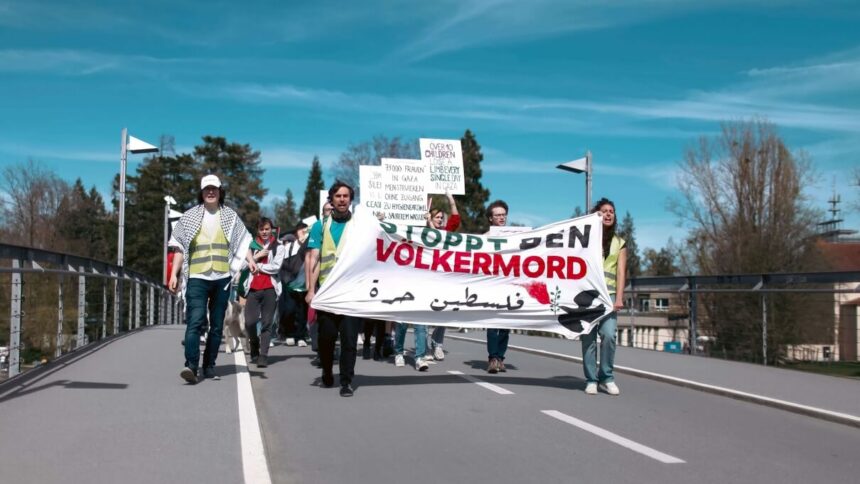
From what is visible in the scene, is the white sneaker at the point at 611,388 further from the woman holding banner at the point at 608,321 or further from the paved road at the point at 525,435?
the paved road at the point at 525,435

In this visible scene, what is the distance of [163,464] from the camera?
5094 millimetres

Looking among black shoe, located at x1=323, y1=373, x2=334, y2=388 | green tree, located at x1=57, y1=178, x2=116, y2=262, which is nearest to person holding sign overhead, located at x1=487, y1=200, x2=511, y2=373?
black shoe, located at x1=323, y1=373, x2=334, y2=388

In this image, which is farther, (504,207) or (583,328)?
(504,207)

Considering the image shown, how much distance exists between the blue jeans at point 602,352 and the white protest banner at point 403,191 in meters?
8.96

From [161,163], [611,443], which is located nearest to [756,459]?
[611,443]

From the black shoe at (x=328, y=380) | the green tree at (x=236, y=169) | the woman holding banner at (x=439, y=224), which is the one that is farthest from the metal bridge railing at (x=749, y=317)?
the green tree at (x=236, y=169)

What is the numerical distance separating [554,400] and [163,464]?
4191mm

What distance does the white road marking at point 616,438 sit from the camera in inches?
224

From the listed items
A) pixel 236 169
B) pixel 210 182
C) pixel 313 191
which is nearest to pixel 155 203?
pixel 236 169

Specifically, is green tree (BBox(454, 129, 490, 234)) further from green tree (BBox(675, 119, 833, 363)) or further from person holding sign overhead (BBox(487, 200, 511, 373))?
person holding sign overhead (BBox(487, 200, 511, 373))

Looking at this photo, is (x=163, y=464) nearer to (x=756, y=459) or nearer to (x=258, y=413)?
(x=258, y=413)

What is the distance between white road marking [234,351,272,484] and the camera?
4866 millimetres

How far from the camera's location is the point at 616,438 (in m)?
6.35

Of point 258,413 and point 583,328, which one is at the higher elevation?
point 583,328
